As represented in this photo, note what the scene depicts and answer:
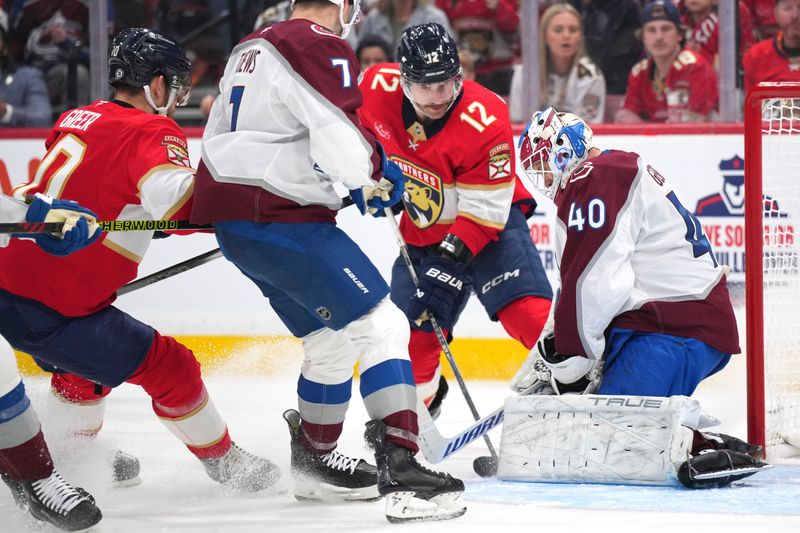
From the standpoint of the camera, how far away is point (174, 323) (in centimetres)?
552

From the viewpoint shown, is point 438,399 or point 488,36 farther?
point 488,36

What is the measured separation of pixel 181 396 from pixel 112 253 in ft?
1.38

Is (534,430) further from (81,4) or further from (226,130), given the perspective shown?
(81,4)

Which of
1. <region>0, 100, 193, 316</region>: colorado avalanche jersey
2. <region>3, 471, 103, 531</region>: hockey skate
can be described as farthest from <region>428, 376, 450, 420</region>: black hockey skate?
<region>3, 471, 103, 531</region>: hockey skate

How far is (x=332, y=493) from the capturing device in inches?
124

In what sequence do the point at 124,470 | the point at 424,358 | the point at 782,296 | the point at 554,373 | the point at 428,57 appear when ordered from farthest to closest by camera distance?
the point at 424,358 → the point at 782,296 → the point at 428,57 → the point at 124,470 → the point at 554,373

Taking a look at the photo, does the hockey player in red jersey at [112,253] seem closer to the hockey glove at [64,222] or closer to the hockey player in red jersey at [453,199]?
the hockey glove at [64,222]

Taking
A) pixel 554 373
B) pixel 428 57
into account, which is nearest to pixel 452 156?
pixel 428 57

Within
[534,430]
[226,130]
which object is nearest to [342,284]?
[226,130]

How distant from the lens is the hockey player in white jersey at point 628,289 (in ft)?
9.97

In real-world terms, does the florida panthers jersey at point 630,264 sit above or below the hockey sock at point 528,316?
above

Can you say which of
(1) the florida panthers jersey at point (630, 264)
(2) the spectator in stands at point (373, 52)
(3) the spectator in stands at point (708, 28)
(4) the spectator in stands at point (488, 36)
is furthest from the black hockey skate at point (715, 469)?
(2) the spectator in stands at point (373, 52)

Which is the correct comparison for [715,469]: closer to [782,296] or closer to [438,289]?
[782,296]

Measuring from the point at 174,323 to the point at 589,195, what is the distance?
9.59 ft
